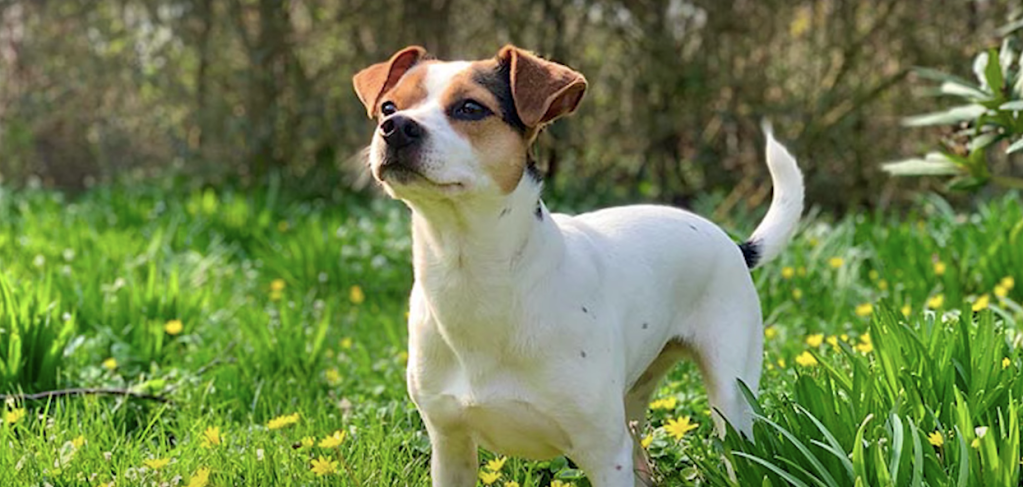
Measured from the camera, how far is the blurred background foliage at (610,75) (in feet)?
24.7

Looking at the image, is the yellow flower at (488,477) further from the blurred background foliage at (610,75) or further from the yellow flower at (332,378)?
the blurred background foliage at (610,75)

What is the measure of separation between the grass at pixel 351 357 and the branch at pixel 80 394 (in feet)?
0.09

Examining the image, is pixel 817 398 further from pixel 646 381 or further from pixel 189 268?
pixel 189 268

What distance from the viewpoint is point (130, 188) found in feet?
27.1

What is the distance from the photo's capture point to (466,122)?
2404 mm

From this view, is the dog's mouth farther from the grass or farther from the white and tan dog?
the grass

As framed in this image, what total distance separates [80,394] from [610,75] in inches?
187

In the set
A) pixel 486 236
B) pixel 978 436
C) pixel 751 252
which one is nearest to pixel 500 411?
pixel 486 236

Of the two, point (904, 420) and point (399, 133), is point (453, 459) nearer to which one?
point (399, 133)

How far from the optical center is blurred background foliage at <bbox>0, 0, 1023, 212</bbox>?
296 inches

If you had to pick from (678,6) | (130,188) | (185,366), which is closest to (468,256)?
(185,366)

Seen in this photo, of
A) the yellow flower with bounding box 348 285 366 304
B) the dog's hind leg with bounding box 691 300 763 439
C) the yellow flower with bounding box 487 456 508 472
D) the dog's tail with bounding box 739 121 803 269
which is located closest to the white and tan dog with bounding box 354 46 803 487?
the yellow flower with bounding box 487 456 508 472

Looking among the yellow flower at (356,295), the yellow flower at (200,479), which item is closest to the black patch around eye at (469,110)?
the yellow flower at (200,479)

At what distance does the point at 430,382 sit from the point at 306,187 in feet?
18.3
